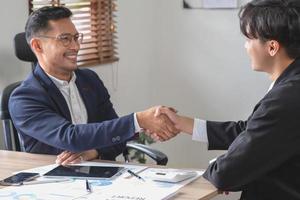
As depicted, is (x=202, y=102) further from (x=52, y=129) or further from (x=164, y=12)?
(x=52, y=129)

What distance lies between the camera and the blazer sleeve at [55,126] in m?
2.39

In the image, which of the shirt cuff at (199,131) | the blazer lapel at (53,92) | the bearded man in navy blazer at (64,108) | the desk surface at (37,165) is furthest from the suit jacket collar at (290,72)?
the blazer lapel at (53,92)

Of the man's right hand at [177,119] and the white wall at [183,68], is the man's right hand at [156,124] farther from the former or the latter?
the white wall at [183,68]

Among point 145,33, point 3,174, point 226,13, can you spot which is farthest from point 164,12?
point 3,174

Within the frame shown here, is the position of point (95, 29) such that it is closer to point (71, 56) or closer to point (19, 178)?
point (71, 56)

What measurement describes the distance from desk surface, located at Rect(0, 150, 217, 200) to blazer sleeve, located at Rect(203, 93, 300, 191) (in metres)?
0.14

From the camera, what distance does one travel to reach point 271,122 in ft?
5.97

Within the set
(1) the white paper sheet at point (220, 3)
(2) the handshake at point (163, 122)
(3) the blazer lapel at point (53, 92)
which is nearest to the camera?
(2) the handshake at point (163, 122)

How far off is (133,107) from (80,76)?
1.49 meters

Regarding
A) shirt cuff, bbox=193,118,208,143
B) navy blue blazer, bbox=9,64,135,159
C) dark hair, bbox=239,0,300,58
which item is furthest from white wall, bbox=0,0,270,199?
dark hair, bbox=239,0,300,58

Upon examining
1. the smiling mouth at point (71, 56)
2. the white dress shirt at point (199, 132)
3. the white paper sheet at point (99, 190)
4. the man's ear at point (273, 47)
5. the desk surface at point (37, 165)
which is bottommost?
the desk surface at point (37, 165)

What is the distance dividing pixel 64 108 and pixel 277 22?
A: 1151 millimetres

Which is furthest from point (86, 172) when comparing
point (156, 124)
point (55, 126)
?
point (156, 124)

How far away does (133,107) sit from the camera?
4.34 metres
